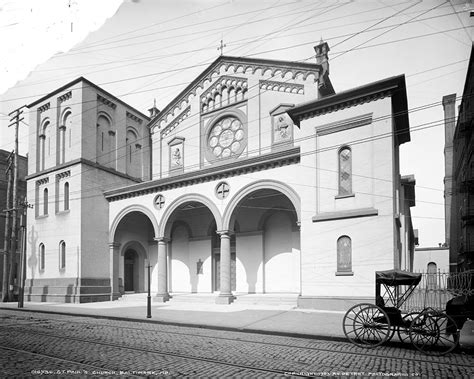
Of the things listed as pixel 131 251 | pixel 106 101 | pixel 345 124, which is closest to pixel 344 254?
pixel 345 124

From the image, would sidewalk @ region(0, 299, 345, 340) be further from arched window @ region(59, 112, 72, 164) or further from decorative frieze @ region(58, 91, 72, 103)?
decorative frieze @ region(58, 91, 72, 103)

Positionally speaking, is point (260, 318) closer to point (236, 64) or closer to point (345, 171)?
point (345, 171)

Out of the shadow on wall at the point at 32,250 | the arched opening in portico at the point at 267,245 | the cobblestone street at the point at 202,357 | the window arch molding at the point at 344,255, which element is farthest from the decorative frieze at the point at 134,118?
the cobblestone street at the point at 202,357

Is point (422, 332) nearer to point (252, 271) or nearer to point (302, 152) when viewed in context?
point (302, 152)

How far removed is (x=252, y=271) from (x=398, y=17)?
16917 mm

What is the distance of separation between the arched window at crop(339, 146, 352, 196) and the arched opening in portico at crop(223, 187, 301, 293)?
16.9ft

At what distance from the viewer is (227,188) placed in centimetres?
2066

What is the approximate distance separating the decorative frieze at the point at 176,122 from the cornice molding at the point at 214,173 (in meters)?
4.76

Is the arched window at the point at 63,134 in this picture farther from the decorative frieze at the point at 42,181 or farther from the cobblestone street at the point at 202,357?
the cobblestone street at the point at 202,357

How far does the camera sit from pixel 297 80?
21922 millimetres

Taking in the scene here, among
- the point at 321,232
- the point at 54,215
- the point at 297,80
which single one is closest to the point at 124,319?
the point at 321,232

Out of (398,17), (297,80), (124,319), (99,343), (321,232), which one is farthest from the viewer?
(297,80)

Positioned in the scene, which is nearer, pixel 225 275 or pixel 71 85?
pixel 225 275

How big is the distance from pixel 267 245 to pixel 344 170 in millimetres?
7802
